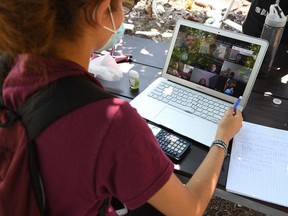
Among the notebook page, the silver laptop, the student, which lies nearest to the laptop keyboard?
the silver laptop

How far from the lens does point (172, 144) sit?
1.10 meters

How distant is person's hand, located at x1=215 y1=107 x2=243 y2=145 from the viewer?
108 centimetres

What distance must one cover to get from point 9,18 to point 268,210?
0.88m

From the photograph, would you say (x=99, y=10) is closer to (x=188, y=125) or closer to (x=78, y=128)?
(x=78, y=128)

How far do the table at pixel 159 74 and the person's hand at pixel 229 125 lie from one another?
75 mm

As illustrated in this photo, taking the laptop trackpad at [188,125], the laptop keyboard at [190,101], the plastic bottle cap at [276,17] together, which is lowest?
the laptop trackpad at [188,125]

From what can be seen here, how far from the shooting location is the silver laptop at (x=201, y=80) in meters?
1.21

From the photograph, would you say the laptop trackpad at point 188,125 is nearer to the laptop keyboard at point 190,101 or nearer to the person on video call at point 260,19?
the laptop keyboard at point 190,101

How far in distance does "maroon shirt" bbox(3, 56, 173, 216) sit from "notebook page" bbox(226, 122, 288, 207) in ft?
1.27

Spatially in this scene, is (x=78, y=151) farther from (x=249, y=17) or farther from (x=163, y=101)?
(x=249, y=17)

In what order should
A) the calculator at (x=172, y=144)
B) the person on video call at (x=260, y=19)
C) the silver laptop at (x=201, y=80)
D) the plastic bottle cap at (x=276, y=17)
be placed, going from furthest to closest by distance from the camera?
1. the person on video call at (x=260, y=19)
2. the plastic bottle cap at (x=276, y=17)
3. the silver laptop at (x=201, y=80)
4. the calculator at (x=172, y=144)

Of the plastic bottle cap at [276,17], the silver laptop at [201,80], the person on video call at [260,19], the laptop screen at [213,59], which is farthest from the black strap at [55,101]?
the person on video call at [260,19]

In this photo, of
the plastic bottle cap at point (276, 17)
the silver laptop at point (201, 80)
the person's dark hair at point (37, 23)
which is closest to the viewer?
the person's dark hair at point (37, 23)

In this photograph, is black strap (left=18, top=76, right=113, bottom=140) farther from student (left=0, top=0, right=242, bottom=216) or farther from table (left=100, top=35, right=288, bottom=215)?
table (left=100, top=35, right=288, bottom=215)
